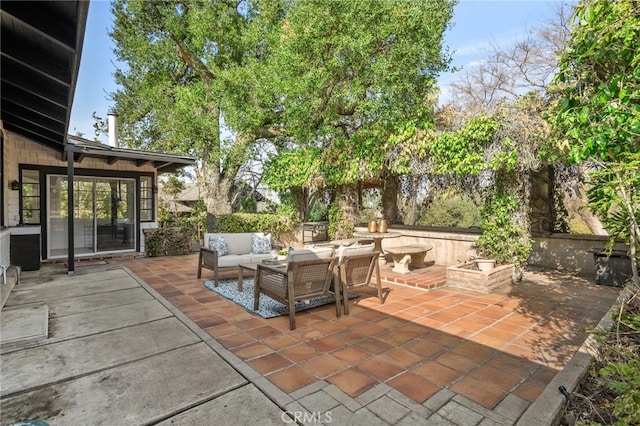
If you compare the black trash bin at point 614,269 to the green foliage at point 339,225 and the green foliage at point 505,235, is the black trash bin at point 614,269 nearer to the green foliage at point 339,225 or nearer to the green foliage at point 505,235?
the green foliage at point 505,235

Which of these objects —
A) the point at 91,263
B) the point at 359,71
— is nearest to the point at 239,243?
the point at 91,263

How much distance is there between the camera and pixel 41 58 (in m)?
3.85

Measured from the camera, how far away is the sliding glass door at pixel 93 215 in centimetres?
881

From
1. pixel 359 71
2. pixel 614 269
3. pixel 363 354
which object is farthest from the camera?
pixel 359 71

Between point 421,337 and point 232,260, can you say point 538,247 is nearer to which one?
point 421,337

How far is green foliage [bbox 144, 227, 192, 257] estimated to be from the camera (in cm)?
952

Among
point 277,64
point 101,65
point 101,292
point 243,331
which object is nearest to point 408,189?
point 277,64

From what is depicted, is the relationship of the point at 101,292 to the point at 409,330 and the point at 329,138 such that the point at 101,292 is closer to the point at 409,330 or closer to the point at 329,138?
the point at 409,330

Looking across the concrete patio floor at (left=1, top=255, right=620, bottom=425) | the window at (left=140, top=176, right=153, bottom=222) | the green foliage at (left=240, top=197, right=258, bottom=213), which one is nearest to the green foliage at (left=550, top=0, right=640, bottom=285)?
the concrete patio floor at (left=1, top=255, right=620, bottom=425)

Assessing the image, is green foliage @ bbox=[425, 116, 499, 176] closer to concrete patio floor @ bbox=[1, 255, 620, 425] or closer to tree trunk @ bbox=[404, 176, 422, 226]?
tree trunk @ bbox=[404, 176, 422, 226]

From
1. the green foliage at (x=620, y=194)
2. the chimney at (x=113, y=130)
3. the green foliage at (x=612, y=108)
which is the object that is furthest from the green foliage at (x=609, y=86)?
Result: the chimney at (x=113, y=130)

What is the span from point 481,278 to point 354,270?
2.40 m

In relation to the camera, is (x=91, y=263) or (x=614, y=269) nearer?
(x=614, y=269)

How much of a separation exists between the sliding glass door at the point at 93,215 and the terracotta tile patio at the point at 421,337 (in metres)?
4.91
